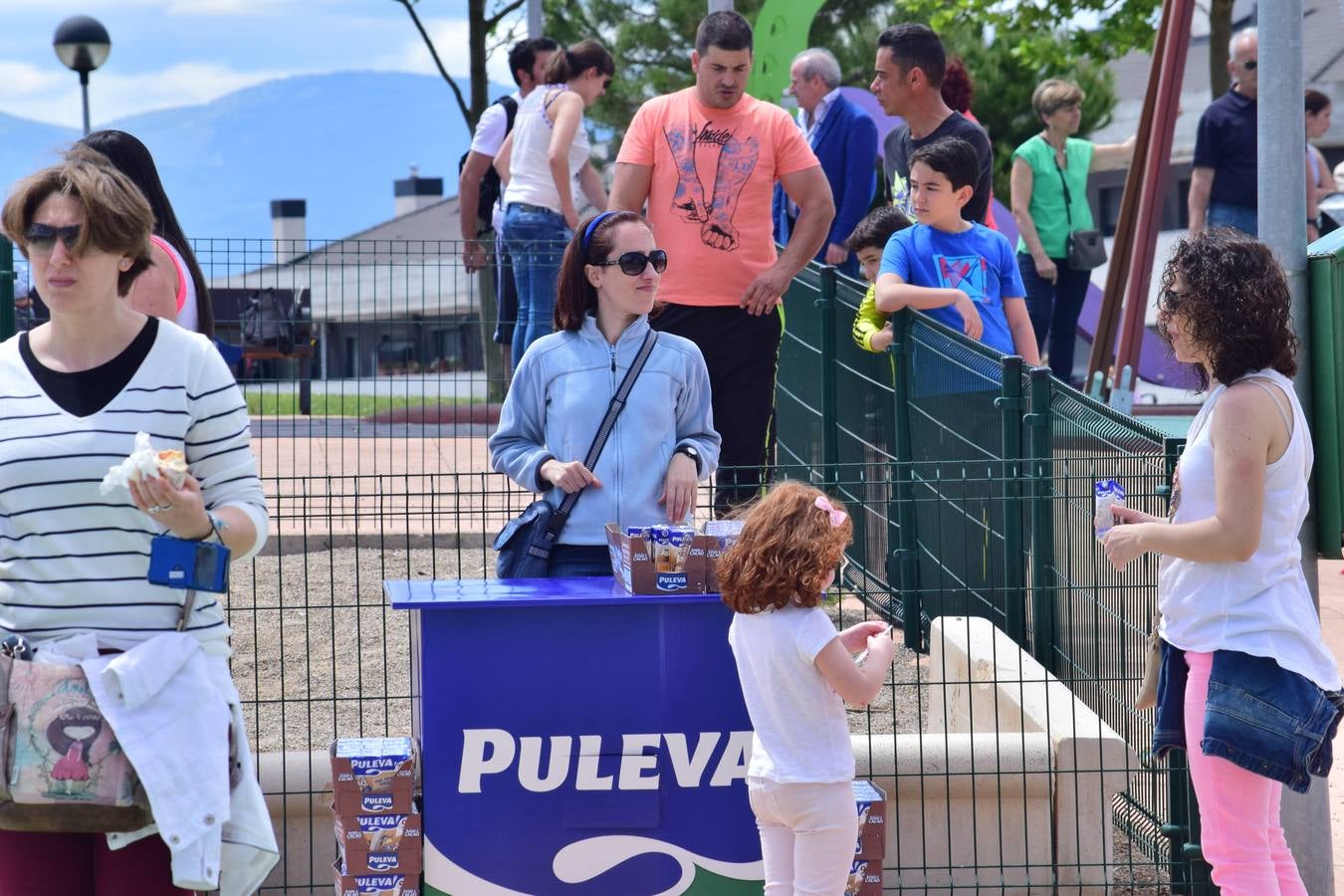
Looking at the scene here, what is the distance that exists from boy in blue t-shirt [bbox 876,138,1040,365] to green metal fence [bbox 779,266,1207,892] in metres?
0.15

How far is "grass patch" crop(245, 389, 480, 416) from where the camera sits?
998 centimetres

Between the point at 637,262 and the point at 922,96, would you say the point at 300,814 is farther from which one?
the point at 922,96

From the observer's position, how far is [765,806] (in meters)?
3.98

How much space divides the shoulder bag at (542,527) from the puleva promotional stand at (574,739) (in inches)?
13.1

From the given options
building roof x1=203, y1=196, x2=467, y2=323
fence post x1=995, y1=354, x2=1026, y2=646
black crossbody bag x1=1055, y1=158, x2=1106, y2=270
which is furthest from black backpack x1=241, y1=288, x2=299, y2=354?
fence post x1=995, y1=354, x2=1026, y2=646

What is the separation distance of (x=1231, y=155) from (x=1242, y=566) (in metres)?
6.55

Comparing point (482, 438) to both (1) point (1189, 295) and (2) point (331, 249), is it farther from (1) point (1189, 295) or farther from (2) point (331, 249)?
(1) point (1189, 295)

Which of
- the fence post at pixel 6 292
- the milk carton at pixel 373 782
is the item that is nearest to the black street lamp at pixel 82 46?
the fence post at pixel 6 292

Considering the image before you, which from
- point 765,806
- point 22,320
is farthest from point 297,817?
point 22,320

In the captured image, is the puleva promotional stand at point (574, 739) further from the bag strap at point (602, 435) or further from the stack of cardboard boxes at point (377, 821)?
the bag strap at point (602, 435)

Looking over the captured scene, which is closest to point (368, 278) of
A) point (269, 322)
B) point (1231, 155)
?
point (269, 322)

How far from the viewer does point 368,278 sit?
10398 millimetres

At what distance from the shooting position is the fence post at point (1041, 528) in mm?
5176

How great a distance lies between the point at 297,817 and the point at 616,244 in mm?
1782
